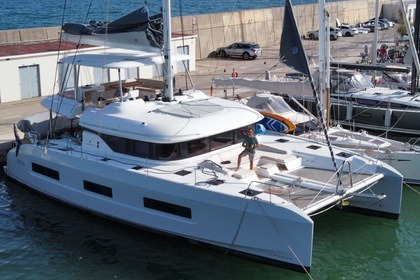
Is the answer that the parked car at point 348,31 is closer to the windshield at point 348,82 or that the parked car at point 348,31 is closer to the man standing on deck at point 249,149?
the windshield at point 348,82

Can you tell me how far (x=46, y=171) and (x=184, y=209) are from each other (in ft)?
18.5

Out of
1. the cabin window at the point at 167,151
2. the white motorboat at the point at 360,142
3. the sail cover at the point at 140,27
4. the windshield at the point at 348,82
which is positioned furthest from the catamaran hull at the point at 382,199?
the windshield at the point at 348,82

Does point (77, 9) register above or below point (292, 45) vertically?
above

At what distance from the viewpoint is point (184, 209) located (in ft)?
50.5

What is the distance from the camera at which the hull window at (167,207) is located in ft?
50.6

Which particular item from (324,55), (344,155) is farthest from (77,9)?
(344,155)

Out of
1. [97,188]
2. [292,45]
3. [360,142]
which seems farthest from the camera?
[360,142]

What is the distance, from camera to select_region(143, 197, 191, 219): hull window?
50.6ft

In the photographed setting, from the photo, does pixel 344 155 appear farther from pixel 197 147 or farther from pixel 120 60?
pixel 120 60

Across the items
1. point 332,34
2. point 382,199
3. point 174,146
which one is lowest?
point 382,199

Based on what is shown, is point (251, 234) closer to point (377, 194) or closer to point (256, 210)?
point (256, 210)

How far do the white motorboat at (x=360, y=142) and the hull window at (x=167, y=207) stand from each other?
6485 millimetres

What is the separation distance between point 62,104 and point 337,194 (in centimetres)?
912

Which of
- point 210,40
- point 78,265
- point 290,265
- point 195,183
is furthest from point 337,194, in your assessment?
point 210,40
